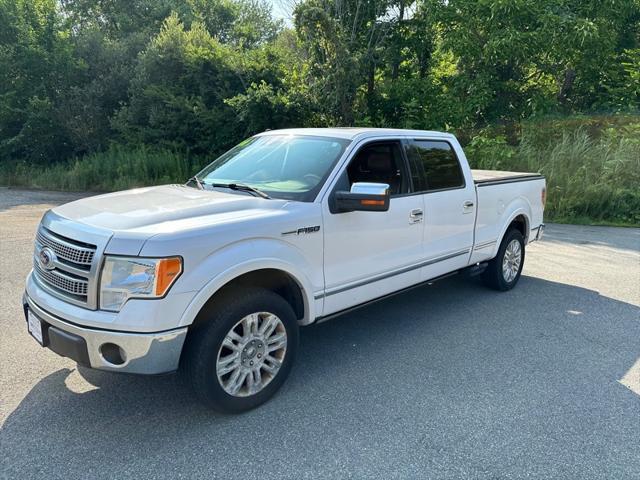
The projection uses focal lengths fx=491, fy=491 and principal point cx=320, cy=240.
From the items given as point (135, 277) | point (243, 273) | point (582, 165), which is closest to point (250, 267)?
point (243, 273)

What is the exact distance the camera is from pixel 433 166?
4.85 meters

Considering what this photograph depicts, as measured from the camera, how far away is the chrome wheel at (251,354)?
315cm

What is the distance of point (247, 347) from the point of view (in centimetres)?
323

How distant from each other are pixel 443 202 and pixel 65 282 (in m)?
3.35

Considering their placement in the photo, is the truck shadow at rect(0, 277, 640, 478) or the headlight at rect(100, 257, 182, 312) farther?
the truck shadow at rect(0, 277, 640, 478)

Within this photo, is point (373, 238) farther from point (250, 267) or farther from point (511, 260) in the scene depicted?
point (511, 260)

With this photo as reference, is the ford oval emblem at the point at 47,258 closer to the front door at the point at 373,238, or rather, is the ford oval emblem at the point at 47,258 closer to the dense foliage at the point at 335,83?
the front door at the point at 373,238

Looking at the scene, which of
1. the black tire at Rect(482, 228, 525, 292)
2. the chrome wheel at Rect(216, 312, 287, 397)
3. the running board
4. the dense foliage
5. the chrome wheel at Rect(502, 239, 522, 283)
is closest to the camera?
the chrome wheel at Rect(216, 312, 287, 397)

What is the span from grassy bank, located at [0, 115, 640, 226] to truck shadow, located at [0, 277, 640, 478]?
300 inches

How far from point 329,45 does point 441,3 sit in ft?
12.6

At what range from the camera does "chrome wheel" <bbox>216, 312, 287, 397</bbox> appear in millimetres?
3146

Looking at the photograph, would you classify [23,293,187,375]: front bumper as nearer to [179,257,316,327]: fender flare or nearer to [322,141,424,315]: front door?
[179,257,316,327]: fender flare

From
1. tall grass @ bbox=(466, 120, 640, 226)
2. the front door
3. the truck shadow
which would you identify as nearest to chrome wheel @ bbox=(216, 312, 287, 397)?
the truck shadow

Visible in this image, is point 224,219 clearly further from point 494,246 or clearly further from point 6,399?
point 494,246
